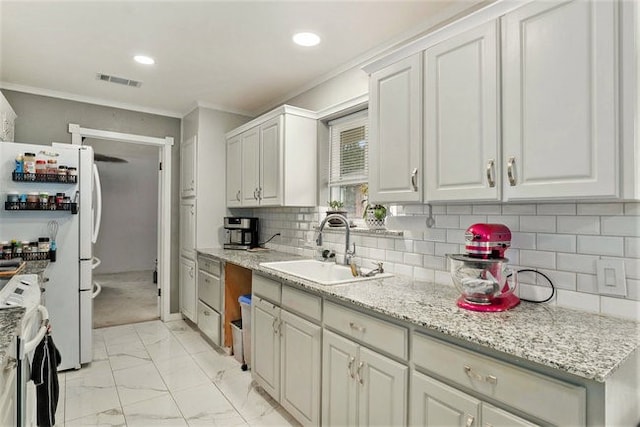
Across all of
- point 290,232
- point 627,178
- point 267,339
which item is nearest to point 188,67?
point 290,232

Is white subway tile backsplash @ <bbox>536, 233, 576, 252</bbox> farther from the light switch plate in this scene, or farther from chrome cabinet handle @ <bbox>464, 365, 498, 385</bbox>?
chrome cabinet handle @ <bbox>464, 365, 498, 385</bbox>

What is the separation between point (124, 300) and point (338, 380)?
445 centimetres

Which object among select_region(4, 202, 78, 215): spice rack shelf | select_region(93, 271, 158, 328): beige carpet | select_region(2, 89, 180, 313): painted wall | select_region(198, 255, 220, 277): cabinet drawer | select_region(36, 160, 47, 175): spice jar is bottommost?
select_region(93, 271, 158, 328): beige carpet

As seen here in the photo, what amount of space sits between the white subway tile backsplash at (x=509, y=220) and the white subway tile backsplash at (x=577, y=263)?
22 centimetres

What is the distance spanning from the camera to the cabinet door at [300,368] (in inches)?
75.0

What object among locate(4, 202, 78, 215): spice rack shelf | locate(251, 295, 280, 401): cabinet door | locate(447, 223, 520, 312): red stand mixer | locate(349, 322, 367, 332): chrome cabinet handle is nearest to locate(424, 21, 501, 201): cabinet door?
locate(447, 223, 520, 312): red stand mixer

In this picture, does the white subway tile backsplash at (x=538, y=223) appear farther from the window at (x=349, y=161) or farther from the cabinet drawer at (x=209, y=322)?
the cabinet drawer at (x=209, y=322)

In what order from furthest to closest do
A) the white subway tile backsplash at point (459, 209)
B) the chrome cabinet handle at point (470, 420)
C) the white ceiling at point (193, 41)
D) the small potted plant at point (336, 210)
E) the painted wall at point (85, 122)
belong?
1. the painted wall at point (85, 122)
2. the small potted plant at point (336, 210)
3. the white ceiling at point (193, 41)
4. the white subway tile backsplash at point (459, 209)
5. the chrome cabinet handle at point (470, 420)

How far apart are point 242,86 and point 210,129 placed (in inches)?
30.7

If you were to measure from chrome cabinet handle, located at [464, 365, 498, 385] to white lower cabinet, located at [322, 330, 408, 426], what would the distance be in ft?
0.93

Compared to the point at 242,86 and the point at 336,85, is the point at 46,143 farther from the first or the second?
the point at 336,85

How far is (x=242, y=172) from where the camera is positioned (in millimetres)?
Result: 3674

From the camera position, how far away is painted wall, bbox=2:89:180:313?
11.1 ft

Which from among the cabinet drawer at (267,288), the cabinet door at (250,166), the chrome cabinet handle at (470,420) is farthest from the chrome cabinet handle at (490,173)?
the cabinet door at (250,166)
